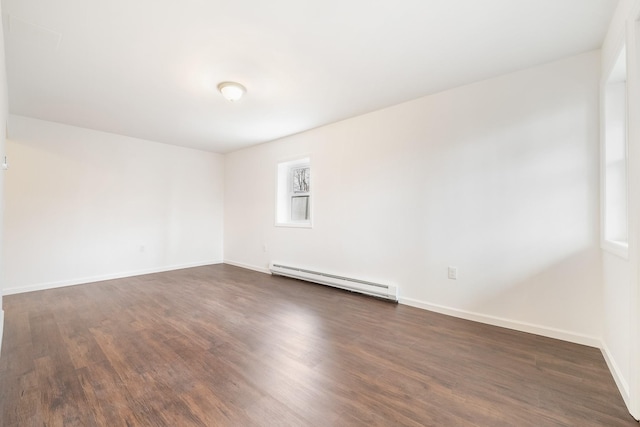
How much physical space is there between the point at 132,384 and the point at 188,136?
4014mm

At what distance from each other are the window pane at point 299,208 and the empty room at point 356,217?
16.6 inches

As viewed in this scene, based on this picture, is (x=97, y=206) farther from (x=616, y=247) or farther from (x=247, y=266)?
(x=616, y=247)

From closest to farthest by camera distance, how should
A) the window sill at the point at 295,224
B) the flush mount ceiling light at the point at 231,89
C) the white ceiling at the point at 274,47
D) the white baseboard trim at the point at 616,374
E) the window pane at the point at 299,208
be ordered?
the white baseboard trim at the point at 616,374 < the white ceiling at the point at 274,47 < the flush mount ceiling light at the point at 231,89 < the window sill at the point at 295,224 < the window pane at the point at 299,208

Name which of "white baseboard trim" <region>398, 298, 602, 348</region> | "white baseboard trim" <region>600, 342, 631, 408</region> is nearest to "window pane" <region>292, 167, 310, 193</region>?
"white baseboard trim" <region>398, 298, 602, 348</region>

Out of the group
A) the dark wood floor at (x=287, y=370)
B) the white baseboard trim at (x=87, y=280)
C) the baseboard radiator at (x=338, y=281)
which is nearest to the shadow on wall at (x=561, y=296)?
the dark wood floor at (x=287, y=370)

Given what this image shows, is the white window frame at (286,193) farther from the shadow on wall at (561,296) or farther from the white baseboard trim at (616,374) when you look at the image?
the white baseboard trim at (616,374)

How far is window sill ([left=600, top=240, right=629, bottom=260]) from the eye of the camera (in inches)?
63.4

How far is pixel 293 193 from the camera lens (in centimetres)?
495

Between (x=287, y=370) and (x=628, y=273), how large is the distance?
217 centimetres

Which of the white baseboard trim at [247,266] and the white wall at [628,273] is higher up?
the white wall at [628,273]

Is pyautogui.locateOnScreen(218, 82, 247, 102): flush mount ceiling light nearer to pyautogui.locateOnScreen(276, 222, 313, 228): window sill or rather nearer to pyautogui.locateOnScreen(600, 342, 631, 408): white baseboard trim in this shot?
pyautogui.locateOnScreen(276, 222, 313, 228): window sill

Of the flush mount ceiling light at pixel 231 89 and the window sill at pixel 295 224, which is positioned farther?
the window sill at pixel 295 224

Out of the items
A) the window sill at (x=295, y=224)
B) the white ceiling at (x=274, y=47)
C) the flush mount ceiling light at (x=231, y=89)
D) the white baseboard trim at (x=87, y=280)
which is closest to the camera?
the white ceiling at (x=274, y=47)

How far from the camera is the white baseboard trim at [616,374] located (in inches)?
61.2
